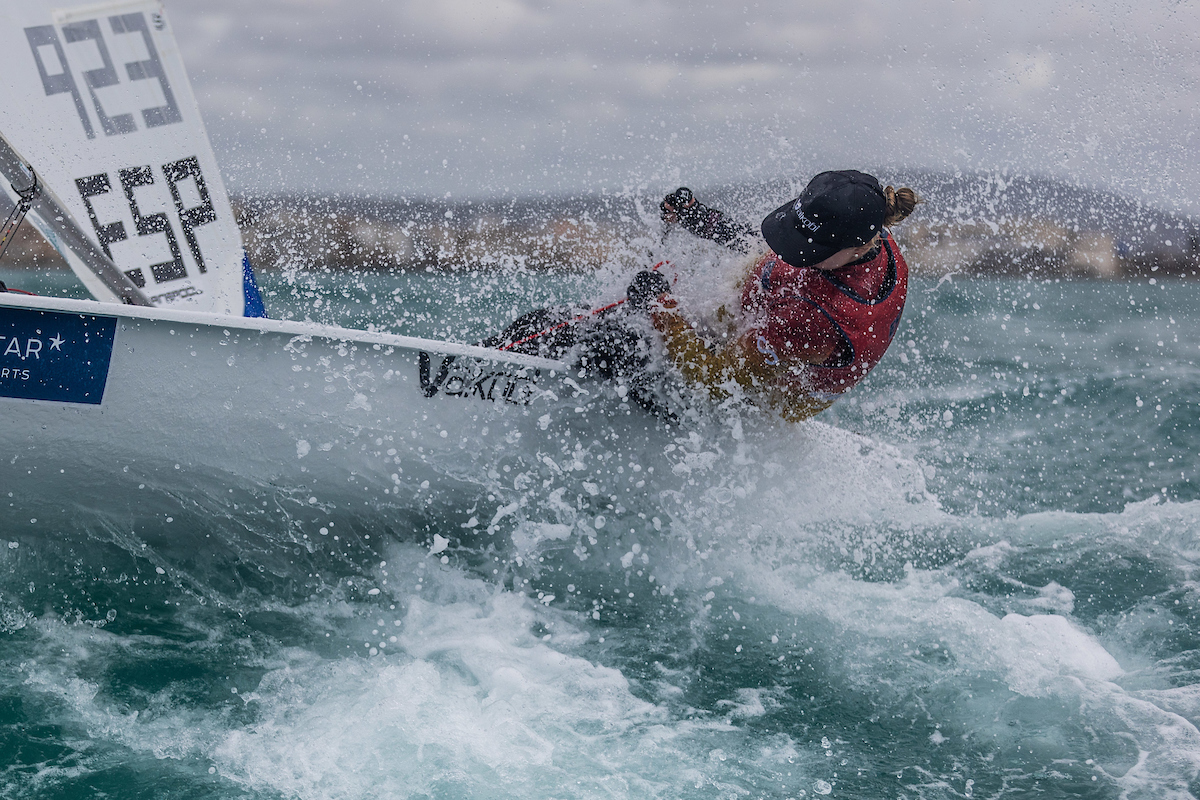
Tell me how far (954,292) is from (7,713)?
72.2 feet

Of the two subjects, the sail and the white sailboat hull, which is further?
the sail

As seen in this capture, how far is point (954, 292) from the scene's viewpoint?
70.7 feet

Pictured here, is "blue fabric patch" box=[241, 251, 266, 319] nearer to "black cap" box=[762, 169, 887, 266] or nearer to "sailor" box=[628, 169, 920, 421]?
"sailor" box=[628, 169, 920, 421]

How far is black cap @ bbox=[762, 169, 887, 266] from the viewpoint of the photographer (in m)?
2.64

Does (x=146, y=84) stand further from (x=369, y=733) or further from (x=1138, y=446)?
Result: (x=1138, y=446)

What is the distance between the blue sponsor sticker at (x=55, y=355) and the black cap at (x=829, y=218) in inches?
87.7

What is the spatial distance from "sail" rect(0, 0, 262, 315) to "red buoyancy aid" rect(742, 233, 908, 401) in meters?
2.91

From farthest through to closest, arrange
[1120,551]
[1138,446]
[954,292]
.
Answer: [954,292] < [1138,446] < [1120,551]

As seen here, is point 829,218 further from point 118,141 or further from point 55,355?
point 118,141

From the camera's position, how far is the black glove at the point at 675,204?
3344 mm

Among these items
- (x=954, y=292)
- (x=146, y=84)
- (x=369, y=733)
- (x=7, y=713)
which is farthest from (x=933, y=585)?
(x=954, y=292)

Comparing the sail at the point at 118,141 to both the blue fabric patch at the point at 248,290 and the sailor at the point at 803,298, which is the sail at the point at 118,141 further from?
the sailor at the point at 803,298

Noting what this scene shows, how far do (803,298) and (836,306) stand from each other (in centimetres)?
11

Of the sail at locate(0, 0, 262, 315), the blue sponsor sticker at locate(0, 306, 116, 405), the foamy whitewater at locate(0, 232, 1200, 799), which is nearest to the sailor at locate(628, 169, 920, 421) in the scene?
the foamy whitewater at locate(0, 232, 1200, 799)
